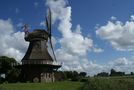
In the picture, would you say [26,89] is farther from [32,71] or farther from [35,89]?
[32,71]

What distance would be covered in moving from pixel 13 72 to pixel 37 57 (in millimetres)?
15628

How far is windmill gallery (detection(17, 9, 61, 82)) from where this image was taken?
155 ft

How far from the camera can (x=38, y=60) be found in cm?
4741

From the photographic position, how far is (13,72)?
61.6 metres

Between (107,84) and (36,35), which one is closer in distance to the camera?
(107,84)

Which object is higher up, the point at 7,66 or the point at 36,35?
the point at 36,35

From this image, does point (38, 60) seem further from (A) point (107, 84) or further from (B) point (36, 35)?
(A) point (107, 84)

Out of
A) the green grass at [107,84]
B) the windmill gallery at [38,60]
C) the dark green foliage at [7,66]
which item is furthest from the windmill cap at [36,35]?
the green grass at [107,84]

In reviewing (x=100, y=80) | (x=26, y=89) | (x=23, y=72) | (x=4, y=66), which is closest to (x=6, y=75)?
(x=4, y=66)

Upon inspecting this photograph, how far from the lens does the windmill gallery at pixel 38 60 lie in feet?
155

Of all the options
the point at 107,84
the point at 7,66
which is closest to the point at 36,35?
the point at 7,66

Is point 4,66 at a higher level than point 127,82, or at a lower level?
higher

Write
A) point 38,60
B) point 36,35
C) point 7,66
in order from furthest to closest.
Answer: point 7,66 < point 36,35 < point 38,60

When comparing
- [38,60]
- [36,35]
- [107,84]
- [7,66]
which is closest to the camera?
[107,84]
